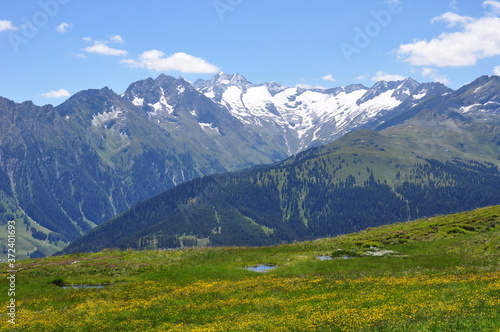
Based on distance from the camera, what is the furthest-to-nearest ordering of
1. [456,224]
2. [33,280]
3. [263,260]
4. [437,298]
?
[456,224] → [263,260] → [33,280] → [437,298]

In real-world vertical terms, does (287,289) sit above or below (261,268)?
above

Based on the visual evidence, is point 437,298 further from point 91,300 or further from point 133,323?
point 91,300

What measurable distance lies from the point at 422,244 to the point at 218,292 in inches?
1715

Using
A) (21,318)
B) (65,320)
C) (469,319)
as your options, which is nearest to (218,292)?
(65,320)

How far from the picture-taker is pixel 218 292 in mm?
52281

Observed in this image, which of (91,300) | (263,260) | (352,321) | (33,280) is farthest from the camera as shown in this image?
(263,260)

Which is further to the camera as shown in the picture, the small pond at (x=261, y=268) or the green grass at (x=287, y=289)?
the small pond at (x=261, y=268)

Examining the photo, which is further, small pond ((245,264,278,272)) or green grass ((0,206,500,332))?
small pond ((245,264,278,272))

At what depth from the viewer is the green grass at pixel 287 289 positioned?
34.2 meters

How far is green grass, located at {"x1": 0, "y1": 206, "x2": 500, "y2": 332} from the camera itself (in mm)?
34172

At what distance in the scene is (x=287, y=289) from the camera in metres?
49.9

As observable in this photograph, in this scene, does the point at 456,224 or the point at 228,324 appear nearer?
the point at 228,324

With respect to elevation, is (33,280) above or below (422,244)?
above

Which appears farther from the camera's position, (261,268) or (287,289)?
(261,268)
